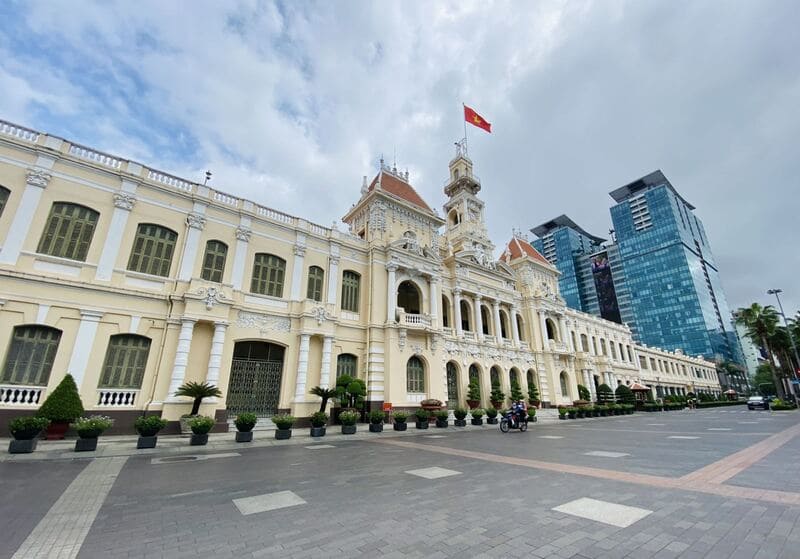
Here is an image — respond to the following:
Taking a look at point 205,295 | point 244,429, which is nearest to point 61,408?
point 244,429

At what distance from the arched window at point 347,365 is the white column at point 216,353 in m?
6.55

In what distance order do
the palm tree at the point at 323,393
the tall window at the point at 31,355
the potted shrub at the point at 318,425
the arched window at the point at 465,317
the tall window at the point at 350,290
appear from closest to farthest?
the tall window at the point at 31,355
the potted shrub at the point at 318,425
the palm tree at the point at 323,393
the tall window at the point at 350,290
the arched window at the point at 465,317

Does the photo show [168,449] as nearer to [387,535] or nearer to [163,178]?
[387,535]

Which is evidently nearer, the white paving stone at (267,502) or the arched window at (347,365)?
the white paving stone at (267,502)

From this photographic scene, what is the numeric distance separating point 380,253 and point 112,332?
14.8 meters

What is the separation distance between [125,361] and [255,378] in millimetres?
5520

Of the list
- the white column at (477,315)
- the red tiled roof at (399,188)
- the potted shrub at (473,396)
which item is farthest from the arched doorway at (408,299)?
the potted shrub at (473,396)

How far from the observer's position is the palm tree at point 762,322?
42156 millimetres

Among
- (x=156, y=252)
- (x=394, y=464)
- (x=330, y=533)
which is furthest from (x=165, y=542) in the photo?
(x=156, y=252)

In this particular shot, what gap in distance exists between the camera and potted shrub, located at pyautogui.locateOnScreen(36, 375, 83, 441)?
37.3ft

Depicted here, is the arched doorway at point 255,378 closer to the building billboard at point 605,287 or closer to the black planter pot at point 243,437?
the black planter pot at point 243,437

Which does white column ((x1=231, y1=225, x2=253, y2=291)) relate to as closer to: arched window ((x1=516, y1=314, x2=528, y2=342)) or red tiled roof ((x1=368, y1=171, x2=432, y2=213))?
red tiled roof ((x1=368, y1=171, x2=432, y2=213))

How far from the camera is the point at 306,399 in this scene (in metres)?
18.0

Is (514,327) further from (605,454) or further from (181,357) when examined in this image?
(181,357)
